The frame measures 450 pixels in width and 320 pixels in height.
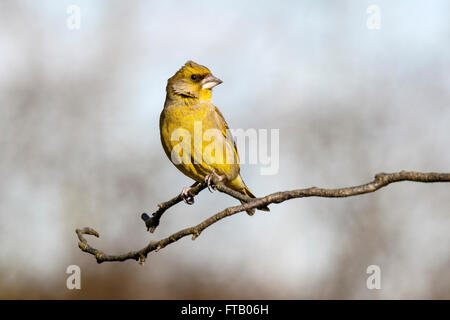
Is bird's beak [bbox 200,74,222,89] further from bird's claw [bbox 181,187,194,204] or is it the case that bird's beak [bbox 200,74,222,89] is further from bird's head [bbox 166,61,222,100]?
bird's claw [bbox 181,187,194,204]

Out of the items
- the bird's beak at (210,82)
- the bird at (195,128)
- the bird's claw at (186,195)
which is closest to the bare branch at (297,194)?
the bird's claw at (186,195)

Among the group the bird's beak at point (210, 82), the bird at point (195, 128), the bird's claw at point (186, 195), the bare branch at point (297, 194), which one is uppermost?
the bird's beak at point (210, 82)

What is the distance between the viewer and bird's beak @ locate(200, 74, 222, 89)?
20.4ft

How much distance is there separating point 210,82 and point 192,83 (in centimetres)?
24

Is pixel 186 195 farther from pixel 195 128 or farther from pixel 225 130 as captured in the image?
pixel 225 130

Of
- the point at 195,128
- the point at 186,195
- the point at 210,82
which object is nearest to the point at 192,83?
the point at 210,82

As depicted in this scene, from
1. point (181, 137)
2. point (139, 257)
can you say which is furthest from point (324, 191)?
point (181, 137)

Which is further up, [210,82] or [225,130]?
[210,82]

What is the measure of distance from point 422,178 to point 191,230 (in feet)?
4.79

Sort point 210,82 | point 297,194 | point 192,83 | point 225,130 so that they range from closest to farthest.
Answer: point 297,194
point 210,82
point 192,83
point 225,130

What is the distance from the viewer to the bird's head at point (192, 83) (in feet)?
20.7

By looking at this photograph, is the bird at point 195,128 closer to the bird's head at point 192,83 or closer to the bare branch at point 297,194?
the bird's head at point 192,83

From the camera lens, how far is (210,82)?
20.6 ft

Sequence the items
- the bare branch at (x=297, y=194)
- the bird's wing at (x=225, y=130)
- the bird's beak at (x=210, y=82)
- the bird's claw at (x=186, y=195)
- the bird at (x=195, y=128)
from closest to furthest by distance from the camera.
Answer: the bare branch at (x=297, y=194) < the bird's claw at (x=186, y=195) < the bird at (x=195, y=128) < the bird's beak at (x=210, y=82) < the bird's wing at (x=225, y=130)
